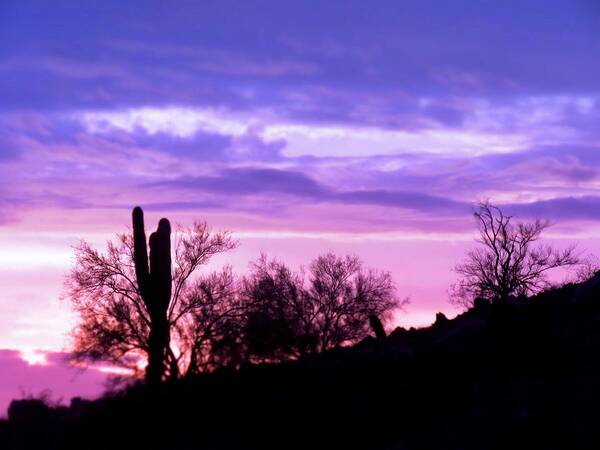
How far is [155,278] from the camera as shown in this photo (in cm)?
2959

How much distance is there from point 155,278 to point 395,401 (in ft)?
38.7

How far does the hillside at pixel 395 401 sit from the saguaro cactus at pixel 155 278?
4.34 meters

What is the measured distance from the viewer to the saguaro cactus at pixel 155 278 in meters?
29.8

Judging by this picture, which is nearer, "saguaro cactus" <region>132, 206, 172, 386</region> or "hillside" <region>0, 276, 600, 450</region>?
"hillside" <region>0, 276, 600, 450</region>

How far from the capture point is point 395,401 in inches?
778

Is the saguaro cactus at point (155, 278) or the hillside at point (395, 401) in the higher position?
the saguaro cactus at point (155, 278)

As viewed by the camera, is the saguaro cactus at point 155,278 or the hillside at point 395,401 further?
the saguaro cactus at point 155,278

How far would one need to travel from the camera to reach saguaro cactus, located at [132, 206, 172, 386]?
97.7 ft

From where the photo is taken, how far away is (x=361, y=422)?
18.9 m

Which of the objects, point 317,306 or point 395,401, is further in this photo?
point 317,306

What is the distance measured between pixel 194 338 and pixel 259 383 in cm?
1536

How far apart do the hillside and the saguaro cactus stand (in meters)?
4.34

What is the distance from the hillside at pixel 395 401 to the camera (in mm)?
17828

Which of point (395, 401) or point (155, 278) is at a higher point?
point (155, 278)
